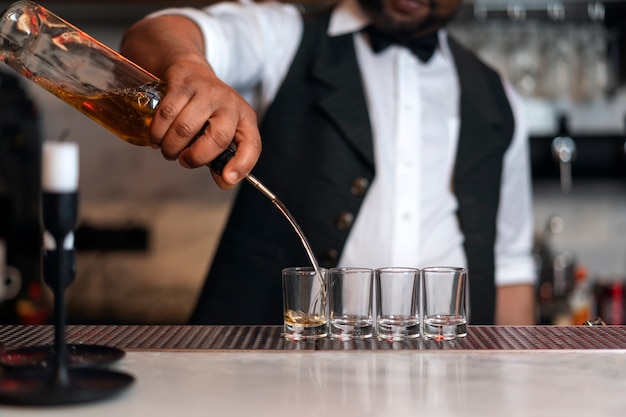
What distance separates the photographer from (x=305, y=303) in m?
1.20

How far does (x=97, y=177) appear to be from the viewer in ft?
10.6

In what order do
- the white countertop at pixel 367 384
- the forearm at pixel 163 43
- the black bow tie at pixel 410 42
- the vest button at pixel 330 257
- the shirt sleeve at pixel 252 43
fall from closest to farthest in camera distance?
the white countertop at pixel 367 384 < the forearm at pixel 163 43 < the shirt sleeve at pixel 252 43 < the vest button at pixel 330 257 < the black bow tie at pixel 410 42

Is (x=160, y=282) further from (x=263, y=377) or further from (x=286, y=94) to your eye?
(x=263, y=377)

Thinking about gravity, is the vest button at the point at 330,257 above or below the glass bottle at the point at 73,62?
below

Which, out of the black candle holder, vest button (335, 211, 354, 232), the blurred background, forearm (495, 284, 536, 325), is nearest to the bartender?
vest button (335, 211, 354, 232)

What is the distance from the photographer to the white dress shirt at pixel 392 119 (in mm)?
1983

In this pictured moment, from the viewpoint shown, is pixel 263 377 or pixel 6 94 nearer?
pixel 263 377

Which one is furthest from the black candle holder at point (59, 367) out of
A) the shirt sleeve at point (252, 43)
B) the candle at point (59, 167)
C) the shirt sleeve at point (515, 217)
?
the shirt sleeve at point (515, 217)

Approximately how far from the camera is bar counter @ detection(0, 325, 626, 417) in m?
0.91

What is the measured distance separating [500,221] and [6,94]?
5.53ft

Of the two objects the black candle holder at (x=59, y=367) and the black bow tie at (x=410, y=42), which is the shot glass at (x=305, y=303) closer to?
the black candle holder at (x=59, y=367)

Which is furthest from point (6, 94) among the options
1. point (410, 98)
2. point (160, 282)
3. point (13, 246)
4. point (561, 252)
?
point (561, 252)

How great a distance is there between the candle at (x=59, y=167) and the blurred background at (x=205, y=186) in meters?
2.02

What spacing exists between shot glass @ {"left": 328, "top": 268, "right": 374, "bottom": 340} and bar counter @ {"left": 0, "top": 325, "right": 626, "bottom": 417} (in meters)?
0.02
